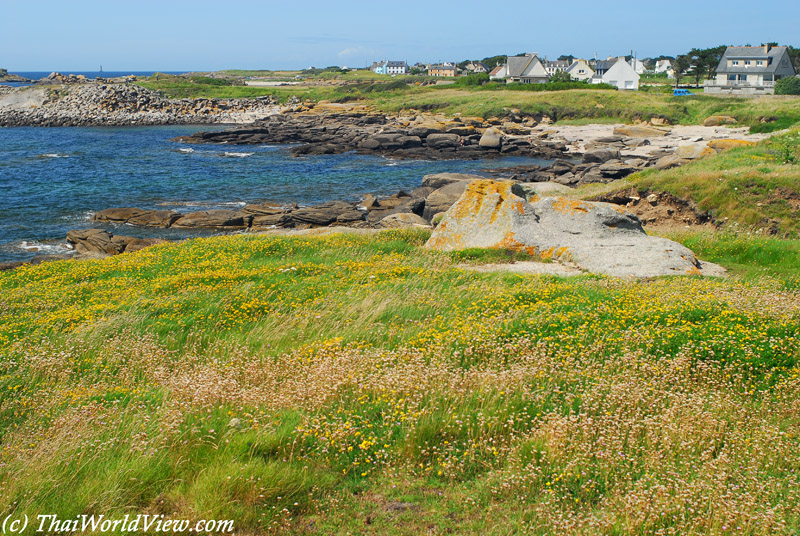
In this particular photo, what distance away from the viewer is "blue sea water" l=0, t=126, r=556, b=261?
30562 mm

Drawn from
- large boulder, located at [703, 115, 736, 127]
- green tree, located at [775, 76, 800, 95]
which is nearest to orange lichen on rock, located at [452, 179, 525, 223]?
large boulder, located at [703, 115, 736, 127]

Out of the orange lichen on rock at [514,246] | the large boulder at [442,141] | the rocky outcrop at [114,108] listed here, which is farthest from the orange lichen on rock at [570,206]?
the rocky outcrop at [114,108]

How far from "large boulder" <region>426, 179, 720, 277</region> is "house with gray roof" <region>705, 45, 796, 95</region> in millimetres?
90737

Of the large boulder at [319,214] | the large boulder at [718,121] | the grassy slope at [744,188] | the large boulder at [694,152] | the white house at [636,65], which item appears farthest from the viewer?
the white house at [636,65]

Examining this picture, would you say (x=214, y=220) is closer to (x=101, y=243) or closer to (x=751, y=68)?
(x=101, y=243)

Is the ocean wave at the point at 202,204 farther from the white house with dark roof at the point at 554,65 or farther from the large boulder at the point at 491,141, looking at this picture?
the white house with dark roof at the point at 554,65

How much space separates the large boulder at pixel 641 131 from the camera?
6188 cm

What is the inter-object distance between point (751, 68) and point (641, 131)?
51.9 metres

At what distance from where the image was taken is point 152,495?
5.44 metres

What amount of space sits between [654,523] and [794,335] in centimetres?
547

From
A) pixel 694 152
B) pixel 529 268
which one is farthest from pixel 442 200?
pixel 694 152

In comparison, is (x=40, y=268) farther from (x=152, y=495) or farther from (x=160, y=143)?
(x=160, y=143)

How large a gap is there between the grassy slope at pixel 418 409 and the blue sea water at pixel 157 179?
19416 mm

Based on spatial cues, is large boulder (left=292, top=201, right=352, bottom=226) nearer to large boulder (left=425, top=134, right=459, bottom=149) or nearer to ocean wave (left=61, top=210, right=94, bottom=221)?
ocean wave (left=61, top=210, right=94, bottom=221)
